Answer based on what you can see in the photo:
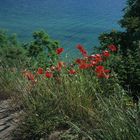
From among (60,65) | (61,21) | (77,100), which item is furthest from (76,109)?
(61,21)

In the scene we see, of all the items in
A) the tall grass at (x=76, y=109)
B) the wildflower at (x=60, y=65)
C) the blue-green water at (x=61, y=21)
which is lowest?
the blue-green water at (x=61, y=21)

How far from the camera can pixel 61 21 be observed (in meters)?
62.2

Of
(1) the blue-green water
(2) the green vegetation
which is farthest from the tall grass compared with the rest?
(1) the blue-green water

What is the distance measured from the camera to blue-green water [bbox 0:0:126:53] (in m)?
51.9

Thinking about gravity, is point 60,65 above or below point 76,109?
above

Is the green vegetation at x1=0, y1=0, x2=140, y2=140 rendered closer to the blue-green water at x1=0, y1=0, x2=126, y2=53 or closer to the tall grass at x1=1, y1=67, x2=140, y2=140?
the tall grass at x1=1, y1=67, x2=140, y2=140

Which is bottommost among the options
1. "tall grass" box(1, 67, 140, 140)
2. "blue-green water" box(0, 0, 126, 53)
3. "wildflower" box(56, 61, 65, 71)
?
"blue-green water" box(0, 0, 126, 53)

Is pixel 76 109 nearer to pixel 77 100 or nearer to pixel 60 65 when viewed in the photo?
pixel 77 100

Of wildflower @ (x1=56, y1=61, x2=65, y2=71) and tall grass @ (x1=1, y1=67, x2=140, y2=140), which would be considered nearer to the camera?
tall grass @ (x1=1, y1=67, x2=140, y2=140)

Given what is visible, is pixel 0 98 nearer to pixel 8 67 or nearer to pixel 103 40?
pixel 8 67

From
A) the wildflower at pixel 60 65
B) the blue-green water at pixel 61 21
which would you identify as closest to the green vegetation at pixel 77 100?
the wildflower at pixel 60 65

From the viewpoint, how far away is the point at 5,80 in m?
6.87

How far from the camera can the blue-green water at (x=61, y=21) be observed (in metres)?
51.9

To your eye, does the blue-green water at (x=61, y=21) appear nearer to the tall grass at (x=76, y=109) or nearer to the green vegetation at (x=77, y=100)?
the green vegetation at (x=77, y=100)
